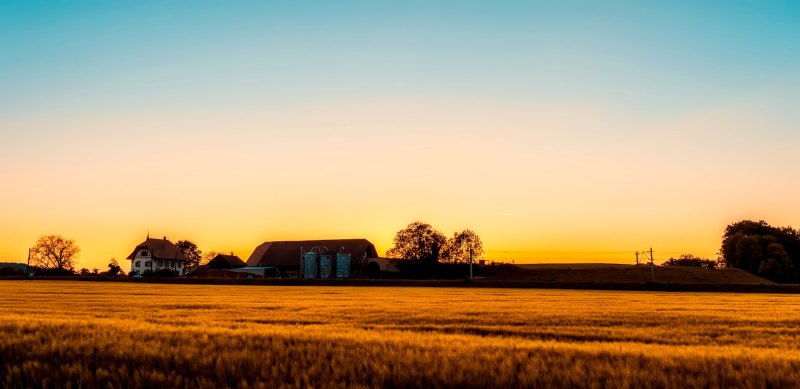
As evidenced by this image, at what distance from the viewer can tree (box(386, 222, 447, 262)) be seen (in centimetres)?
12244

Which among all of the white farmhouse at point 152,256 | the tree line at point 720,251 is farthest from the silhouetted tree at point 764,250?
the white farmhouse at point 152,256

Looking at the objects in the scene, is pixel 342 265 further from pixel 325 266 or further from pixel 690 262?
pixel 690 262

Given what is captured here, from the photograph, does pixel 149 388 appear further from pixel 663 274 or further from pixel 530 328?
pixel 663 274

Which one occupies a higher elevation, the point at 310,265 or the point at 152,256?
the point at 152,256

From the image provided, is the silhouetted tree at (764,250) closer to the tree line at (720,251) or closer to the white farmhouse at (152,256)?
the tree line at (720,251)

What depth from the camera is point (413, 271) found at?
113562 millimetres

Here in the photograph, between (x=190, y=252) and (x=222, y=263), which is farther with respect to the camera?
(x=190, y=252)

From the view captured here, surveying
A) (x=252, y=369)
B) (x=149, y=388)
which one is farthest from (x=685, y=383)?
(x=149, y=388)

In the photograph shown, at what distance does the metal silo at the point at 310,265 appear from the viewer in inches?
5015

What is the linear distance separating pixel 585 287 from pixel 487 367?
240 ft

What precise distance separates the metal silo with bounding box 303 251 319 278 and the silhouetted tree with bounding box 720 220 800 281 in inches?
4140

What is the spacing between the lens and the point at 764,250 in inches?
5517

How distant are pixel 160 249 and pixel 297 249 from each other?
43.0 meters

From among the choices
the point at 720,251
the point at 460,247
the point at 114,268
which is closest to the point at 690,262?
the point at 720,251
